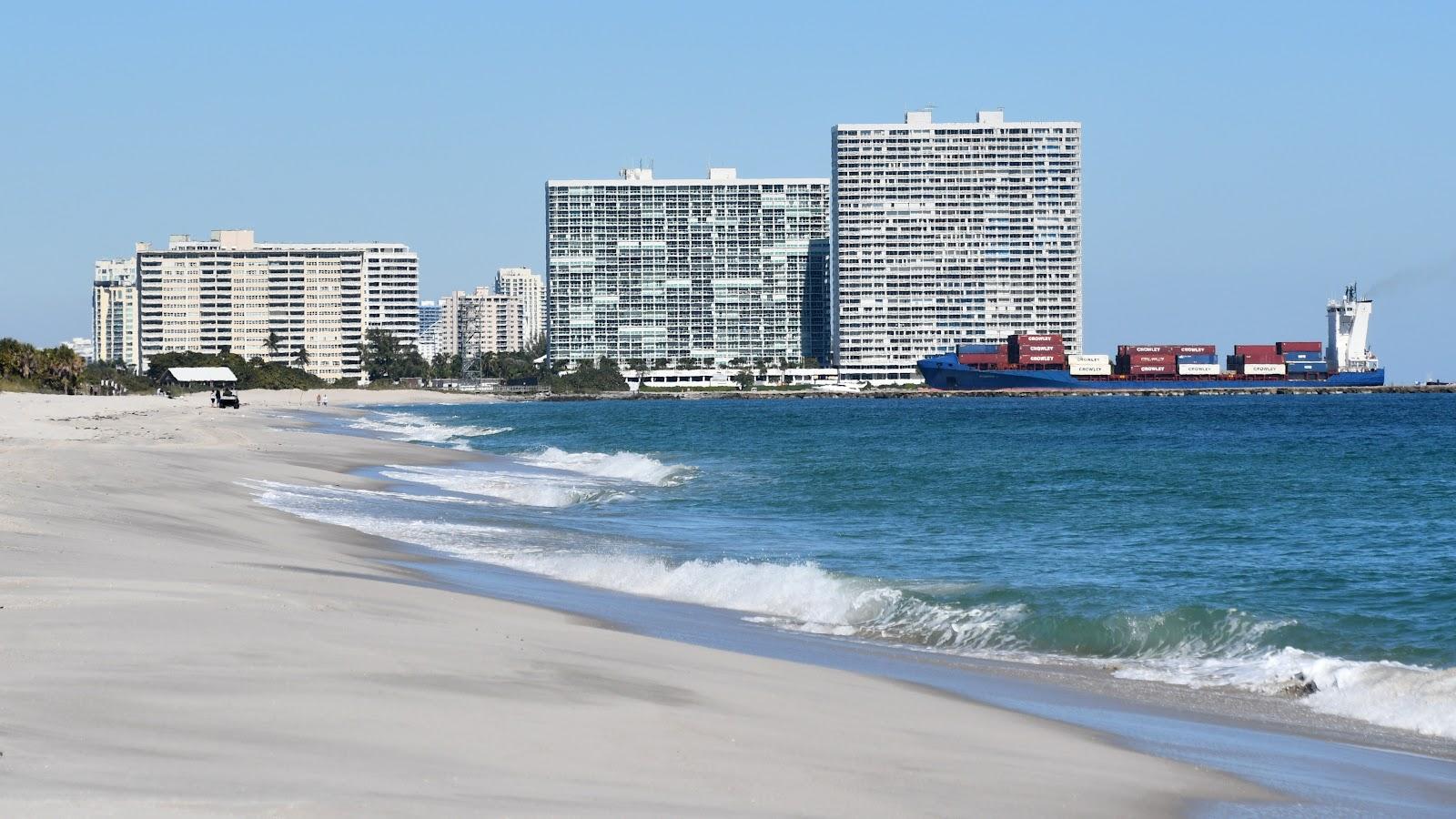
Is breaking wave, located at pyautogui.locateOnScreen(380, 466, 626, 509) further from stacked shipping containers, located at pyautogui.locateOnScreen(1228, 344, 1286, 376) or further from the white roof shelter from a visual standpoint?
stacked shipping containers, located at pyautogui.locateOnScreen(1228, 344, 1286, 376)

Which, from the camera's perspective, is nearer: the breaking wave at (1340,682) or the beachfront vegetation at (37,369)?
the breaking wave at (1340,682)

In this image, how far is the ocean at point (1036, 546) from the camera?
46.6 ft

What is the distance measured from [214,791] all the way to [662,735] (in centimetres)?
272

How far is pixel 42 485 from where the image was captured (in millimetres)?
20922

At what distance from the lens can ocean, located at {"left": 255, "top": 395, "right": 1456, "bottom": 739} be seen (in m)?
14.2

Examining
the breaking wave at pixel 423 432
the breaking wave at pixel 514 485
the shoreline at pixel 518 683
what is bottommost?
the breaking wave at pixel 423 432

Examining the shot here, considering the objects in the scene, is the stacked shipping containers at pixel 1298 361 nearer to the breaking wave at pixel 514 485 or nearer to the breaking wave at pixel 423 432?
the breaking wave at pixel 423 432

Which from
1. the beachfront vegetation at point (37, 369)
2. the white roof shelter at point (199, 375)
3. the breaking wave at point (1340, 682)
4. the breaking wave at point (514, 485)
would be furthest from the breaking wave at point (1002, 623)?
the white roof shelter at point (199, 375)

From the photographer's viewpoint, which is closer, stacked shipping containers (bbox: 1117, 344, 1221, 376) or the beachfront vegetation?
the beachfront vegetation

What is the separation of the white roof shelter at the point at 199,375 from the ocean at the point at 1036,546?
454 feet

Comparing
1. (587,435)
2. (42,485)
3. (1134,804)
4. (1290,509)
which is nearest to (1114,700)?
(1134,804)

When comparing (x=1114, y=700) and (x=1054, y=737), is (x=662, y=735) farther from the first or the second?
(x=1114, y=700)

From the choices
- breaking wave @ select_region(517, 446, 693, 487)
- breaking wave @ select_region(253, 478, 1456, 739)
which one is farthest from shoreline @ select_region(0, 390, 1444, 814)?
breaking wave @ select_region(517, 446, 693, 487)

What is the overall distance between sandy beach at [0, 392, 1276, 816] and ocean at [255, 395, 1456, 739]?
4096mm
